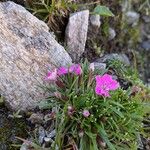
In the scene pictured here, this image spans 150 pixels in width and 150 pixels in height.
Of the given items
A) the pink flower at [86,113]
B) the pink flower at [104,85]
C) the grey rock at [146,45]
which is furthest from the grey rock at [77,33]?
the grey rock at [146,45]

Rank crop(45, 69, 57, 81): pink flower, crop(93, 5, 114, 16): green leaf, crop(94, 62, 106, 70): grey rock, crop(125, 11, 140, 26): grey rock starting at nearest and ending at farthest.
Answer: crop(45, 69, 57, 81): pink flower → crop(94, 62, 106, 70): grey rock → crop(93, 5, 114, 16): green leaf → crop(125, 11, 140, 26): grey rock

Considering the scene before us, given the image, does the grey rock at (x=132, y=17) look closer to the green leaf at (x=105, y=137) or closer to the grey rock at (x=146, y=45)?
the grey rock at (x=146, y=45)

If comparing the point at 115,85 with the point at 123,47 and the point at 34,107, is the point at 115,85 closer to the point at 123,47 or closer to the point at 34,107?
the point at 34,107

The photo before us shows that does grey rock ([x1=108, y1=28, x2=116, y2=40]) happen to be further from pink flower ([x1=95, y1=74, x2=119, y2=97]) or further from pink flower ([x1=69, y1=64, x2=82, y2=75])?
pink flower ([x1=95, y1=74, x2=119, y2=97])

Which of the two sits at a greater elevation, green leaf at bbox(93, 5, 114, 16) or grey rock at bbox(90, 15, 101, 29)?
green leaf at bbox(93, 5, 114, 16)

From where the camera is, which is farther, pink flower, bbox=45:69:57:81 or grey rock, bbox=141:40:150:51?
grey rock, bbox=141:40:150:51

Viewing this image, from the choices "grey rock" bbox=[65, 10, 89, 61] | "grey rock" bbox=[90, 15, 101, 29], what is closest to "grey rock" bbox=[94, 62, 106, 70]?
"grey rock" bbox=[65, 10, 89, 61]

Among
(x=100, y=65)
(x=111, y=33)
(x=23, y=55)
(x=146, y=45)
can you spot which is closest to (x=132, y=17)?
(x=146, y=45)
